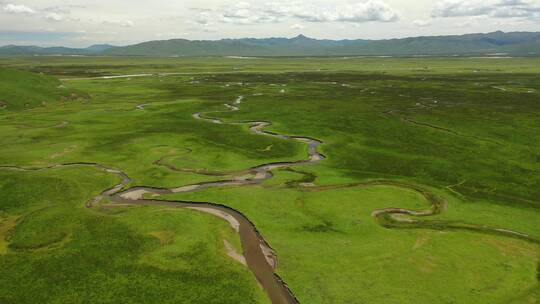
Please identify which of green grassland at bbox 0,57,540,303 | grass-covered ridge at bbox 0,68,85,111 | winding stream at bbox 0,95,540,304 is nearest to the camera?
green grassland at bbox 0,57,540,303

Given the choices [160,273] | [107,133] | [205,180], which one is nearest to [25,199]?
[205,180]

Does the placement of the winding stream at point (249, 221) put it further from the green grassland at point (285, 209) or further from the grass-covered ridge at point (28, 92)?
the grass-covered ridge at point (28, 92)

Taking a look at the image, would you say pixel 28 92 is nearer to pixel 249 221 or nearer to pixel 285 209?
pixel 249 221

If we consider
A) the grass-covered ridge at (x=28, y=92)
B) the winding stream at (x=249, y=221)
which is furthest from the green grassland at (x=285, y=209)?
the grass-covered ridge at (x=28, y=92)

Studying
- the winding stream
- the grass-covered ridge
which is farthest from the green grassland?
the grass-covered ridge

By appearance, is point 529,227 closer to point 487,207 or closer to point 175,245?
point 487,207

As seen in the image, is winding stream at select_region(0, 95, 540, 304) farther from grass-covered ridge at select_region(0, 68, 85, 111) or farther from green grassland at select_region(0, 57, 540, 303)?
grass-covered ridge at select_region(0, 68, 85, 111)

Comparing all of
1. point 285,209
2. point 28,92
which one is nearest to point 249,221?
point 285,209

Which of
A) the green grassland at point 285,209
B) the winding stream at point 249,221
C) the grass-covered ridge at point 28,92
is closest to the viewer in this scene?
the green grassland at point 285,209
